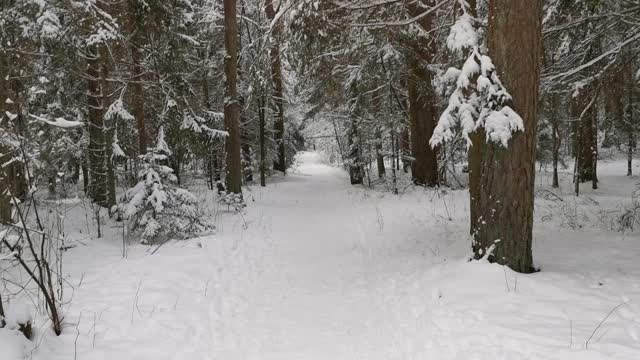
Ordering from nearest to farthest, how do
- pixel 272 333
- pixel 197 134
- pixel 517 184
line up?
pixel 272 333
pixel 517 184
pixel 197 134

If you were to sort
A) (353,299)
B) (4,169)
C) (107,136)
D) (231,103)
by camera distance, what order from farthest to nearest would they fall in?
(231,103)
(107,136)
(353,299)
(4,169)

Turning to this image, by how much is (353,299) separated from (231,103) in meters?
8.61

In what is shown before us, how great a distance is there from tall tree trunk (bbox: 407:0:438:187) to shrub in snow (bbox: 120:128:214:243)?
22.2 feet

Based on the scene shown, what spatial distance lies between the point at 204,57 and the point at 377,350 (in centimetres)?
1669

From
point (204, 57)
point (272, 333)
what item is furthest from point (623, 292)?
point (204, 57)

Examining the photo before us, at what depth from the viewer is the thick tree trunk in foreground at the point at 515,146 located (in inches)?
202

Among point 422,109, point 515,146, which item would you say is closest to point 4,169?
point 515,146

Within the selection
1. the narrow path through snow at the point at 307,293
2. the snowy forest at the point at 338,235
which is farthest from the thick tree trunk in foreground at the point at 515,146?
the narrow path through snow at the point at 307,293

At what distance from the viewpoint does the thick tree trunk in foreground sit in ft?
16.8

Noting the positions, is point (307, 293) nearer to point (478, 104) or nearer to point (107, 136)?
point (478, 104)

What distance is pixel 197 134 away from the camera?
1173 centimetres

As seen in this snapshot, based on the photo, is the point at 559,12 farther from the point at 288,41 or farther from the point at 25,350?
the point at 25,350

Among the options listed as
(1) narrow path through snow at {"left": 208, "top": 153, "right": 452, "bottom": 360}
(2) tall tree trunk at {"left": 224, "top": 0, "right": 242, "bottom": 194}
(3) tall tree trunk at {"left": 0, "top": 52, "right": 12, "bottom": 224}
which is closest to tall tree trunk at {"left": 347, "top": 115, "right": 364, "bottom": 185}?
(2) tall tree trunk at {"left": 224, "top": 0, "right": 242, "bottom": 194}

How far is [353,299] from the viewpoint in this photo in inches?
214
